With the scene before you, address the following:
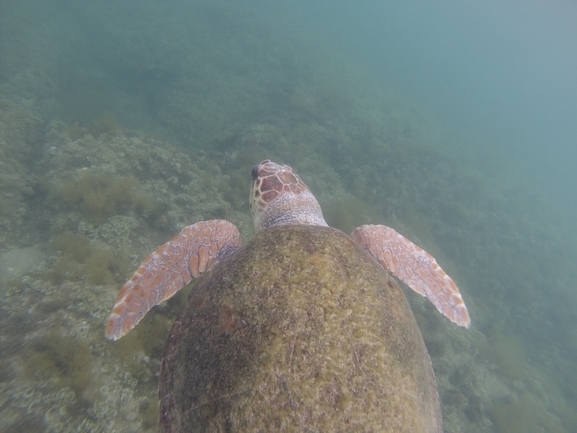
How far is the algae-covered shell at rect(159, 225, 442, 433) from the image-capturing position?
1290 millimetres

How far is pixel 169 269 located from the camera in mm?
2674

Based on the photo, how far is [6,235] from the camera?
3.67 metres

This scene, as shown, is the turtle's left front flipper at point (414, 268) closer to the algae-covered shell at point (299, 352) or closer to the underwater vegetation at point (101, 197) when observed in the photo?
the algae-covered shell at point (299, 352)

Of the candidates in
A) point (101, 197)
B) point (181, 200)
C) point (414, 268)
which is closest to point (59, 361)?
point (101, 197)

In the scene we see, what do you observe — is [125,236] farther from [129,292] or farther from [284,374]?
[284,374]

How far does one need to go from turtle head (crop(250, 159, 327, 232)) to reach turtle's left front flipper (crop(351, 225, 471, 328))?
24.3 inches

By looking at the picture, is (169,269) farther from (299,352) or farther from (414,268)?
(414,268)

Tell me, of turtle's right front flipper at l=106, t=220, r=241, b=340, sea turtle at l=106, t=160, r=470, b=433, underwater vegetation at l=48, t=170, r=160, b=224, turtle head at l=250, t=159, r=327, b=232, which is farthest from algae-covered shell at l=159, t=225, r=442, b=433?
underwater vegetation at l=48, t=170, r=160, b=224

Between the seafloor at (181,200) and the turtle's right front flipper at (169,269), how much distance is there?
0.60 metres

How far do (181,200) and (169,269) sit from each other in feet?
8.70

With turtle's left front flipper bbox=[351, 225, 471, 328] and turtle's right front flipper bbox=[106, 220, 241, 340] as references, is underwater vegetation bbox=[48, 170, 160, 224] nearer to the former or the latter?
turtle's right front flipper bbox=[106, 220, 241, 340]

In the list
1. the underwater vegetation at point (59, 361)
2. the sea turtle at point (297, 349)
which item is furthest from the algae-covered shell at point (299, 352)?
the underwater vegetation at point (59, 361)

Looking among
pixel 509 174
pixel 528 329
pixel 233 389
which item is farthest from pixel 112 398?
pixel 509 174

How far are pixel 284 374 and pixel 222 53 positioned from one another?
16869 millimetres
